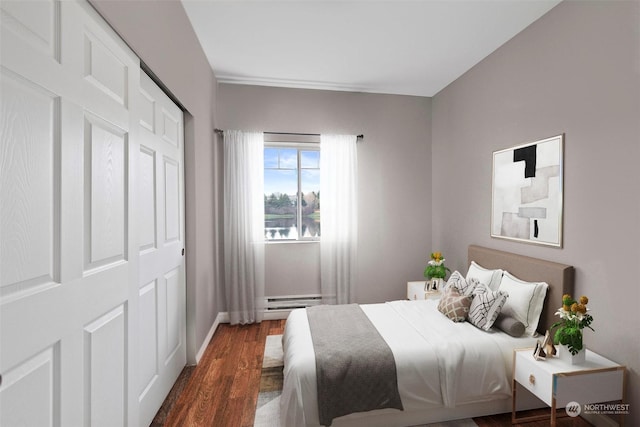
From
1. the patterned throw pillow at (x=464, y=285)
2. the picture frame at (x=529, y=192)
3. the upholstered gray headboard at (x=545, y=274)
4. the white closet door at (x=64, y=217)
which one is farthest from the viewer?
the patterned throw pillow at (x=464, y=285)

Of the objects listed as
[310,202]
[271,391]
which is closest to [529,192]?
[310,202]

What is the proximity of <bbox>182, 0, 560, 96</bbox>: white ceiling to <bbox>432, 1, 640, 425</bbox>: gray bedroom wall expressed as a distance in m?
0.31

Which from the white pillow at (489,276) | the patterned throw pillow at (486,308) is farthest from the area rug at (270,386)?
the white pillow at (489,276)

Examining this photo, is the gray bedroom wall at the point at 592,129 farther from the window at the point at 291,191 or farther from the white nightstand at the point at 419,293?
the window at the point at 291,191

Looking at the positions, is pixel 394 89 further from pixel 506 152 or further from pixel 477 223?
pixel 477 223

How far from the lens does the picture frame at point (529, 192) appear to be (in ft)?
6.84

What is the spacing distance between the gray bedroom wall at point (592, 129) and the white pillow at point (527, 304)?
0.72 feet

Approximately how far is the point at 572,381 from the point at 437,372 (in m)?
0.69

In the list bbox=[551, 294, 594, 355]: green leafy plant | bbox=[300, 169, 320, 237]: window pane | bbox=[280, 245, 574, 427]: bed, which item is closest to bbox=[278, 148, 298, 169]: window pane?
bbox=[300, 169, 320, 237]: window pane

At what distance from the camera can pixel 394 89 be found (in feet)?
11.8

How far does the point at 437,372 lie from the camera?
175cm

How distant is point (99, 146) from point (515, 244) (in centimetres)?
297

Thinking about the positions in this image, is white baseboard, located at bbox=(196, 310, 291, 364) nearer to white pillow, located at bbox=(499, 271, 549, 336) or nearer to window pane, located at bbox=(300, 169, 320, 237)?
window pane, located at bbox=(300, 169, 320, 237)

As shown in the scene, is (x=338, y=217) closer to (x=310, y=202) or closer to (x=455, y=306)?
(x=310, y=202)
